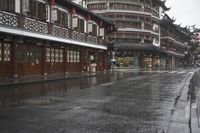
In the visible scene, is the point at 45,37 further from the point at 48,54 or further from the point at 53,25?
the point at 48,54

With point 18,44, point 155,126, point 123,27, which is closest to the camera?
point 155,126

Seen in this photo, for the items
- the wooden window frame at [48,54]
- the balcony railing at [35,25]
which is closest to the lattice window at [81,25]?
the wooden window frame at [48,54]

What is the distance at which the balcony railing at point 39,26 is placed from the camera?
23.7 m

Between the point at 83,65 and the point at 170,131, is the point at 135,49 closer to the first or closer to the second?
the point at 83,65

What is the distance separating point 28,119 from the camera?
903 cm

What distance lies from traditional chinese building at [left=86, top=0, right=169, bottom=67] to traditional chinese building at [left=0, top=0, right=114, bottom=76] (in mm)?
34208

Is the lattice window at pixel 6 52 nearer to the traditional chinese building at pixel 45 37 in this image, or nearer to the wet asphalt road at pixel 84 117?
the traditional chinese building at pixel 45 37

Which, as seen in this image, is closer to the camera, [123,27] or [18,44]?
[18,44]

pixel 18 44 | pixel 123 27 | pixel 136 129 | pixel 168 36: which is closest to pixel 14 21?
pixel 18 44

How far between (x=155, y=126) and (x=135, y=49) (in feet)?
236

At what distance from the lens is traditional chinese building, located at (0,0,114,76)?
81.1 ft

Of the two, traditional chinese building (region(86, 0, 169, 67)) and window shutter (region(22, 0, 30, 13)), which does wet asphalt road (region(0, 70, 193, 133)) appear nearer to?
window shutter (region(22, 0, 30, 13))

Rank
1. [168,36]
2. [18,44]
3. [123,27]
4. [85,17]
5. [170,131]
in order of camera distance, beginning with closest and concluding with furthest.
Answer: [170,131] → [18,44] → [85,17] → [123,27] → [168,36]

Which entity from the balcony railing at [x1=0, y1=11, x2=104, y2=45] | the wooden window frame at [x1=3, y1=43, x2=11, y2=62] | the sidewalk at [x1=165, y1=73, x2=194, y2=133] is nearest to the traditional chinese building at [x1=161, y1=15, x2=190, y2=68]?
the balcony railing at [x1=0, y1=11, x2=104, y2=45]
